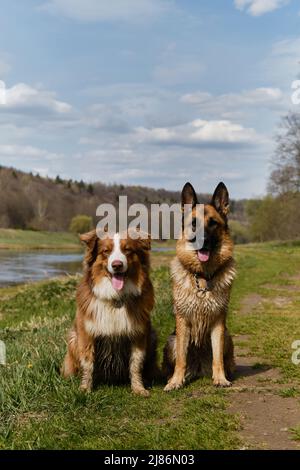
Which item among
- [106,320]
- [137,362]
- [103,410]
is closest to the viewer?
[103,410]

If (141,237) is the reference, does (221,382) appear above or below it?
below

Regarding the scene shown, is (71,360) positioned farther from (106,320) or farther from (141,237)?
(141,237)

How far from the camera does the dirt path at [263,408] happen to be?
4.40 metres

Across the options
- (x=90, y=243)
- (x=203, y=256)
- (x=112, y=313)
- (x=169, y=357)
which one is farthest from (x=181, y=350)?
(x=90, y=243)

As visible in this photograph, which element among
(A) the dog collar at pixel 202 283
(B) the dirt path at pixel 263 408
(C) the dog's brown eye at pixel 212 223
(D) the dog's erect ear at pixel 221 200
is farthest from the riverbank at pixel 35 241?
(C) the dog's brown eye at pixel 212 223

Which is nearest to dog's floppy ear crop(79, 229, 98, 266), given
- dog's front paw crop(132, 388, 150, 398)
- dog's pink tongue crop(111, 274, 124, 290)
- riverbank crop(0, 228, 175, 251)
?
dog's pink tongue crop(111, 274, 124, 290)

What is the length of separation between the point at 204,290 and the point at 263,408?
1494mm

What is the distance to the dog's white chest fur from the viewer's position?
575cm

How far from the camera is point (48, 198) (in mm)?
120438

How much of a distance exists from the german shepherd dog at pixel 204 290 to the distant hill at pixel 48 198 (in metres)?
85.0

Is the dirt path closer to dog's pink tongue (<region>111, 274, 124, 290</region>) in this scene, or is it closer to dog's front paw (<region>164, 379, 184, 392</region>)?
dog's front paw (<region>164, 379, 184, 392</region>)

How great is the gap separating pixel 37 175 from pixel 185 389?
14144 cm

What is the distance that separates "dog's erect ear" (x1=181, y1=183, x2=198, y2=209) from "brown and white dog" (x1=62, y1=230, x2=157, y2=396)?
2.36ft
